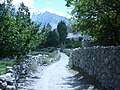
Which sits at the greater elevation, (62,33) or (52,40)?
(62,33)

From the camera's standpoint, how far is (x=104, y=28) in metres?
21.9

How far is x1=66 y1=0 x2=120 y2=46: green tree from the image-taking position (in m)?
20.0

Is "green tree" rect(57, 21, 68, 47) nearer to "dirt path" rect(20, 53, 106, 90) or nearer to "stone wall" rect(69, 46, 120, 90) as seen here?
"dirt path" rect(20, 53, 106, 90)

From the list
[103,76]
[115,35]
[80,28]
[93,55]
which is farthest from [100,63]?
[80,28]

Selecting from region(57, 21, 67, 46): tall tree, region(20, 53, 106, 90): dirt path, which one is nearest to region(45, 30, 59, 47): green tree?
region(57, 21, 67, 46): tall tree

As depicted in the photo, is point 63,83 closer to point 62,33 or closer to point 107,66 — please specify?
point 107,66

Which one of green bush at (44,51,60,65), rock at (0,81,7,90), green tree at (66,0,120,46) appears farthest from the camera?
green bush at (44,51,60,65)

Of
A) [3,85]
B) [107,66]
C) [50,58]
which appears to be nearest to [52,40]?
[50,58]

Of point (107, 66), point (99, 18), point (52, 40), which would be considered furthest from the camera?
point (52, 40)

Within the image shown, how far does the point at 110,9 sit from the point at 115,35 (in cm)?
180

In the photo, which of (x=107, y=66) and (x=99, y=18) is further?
(x=99, y=18)

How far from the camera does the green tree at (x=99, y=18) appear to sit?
20.0 m

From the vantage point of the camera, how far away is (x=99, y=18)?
21.1 metres

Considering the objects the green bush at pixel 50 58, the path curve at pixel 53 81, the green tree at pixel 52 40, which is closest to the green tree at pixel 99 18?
the path curve at pixel 53 81
